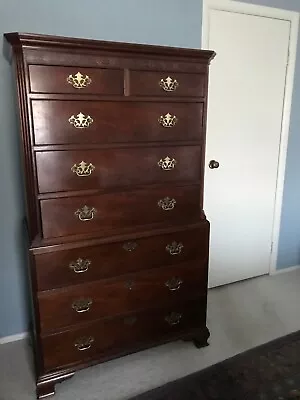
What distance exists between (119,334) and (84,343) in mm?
182

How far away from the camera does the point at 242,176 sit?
2.56 metres

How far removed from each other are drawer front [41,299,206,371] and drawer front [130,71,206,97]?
1107mm

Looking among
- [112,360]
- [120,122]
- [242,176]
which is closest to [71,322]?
[112,360]

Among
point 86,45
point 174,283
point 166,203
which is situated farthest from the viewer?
point 174,283

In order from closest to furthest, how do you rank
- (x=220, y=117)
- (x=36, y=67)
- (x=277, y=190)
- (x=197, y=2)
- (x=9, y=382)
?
(x=36, y=67)
(x=9, y=382)
(x=197, y=2)
(x=220, y=117)
(x=277, y=190)

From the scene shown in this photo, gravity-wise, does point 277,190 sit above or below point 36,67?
below

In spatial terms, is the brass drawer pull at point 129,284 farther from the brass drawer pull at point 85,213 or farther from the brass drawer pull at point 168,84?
the brass drawer pull at point 168,84

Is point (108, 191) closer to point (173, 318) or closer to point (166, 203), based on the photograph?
point (166, 203)

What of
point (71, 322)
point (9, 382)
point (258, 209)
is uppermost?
point (258, 209)

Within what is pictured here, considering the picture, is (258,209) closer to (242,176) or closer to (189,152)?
(242,176)

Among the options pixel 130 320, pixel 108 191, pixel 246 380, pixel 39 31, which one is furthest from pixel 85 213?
pixel 246 380

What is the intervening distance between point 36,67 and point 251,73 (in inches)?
61.5

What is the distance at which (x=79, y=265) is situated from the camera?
1616 mm

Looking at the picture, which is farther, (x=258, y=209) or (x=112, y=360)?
(x=258, y=209)
